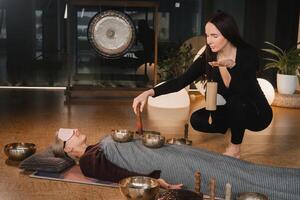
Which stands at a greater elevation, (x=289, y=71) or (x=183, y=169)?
(x=289, y=71)

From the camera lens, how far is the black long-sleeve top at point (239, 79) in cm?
294

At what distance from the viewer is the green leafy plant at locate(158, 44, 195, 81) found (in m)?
5.41

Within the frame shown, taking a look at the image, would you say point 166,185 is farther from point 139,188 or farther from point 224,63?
point 224,63

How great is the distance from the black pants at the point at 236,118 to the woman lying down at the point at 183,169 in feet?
2.21

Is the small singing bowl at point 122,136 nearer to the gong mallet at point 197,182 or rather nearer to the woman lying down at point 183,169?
the woman lying down at point 183,169

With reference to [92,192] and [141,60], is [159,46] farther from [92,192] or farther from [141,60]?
[92,192]

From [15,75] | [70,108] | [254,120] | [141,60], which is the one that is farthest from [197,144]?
[15,75]

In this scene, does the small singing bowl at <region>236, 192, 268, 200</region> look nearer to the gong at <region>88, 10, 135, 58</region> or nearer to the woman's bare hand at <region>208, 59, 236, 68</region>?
the woman's bare hand at <region>208, 59, 236, 68</region>

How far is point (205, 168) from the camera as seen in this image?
2.33m

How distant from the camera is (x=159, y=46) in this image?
6164mm

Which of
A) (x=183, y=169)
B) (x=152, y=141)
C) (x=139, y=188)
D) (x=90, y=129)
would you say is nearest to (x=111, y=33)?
(x=90, y=129)

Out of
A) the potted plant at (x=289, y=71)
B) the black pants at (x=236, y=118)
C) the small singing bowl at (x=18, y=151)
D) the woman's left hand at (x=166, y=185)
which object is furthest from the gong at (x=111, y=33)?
the woman's left hand at (x=166, y=185)

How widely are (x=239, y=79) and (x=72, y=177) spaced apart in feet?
3.78

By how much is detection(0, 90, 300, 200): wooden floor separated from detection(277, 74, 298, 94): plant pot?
0.27 metres
